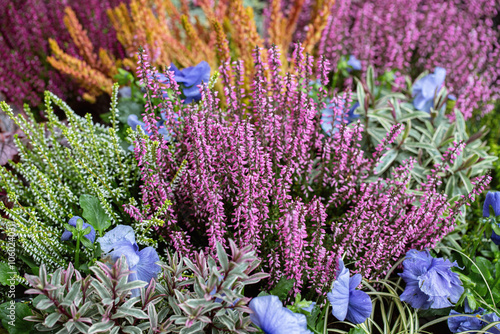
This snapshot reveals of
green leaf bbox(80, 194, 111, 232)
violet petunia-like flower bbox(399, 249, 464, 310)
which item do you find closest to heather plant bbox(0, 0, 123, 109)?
green leaf bbox(80, 194, 111, 232)

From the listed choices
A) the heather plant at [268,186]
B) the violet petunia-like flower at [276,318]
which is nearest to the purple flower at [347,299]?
the heather plant at [268,186]

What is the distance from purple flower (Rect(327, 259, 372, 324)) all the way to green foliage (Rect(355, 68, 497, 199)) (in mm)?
731

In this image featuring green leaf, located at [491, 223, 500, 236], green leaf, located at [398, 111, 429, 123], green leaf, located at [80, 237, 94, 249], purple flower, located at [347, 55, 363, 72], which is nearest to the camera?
green leaf, located at [80, 237, 94, 249]

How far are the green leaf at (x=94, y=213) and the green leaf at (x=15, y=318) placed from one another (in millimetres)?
312

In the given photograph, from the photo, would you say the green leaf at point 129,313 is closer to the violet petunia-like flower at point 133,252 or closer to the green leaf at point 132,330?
the green leaf at point 132,330

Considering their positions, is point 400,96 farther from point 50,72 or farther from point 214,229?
point 50,72

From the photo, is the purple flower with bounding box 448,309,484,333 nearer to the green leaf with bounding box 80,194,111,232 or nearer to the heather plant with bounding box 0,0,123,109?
the green leaf with bounding box 80,194,111,232

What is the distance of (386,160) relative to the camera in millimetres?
1742

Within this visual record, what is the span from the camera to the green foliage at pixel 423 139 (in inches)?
67.9

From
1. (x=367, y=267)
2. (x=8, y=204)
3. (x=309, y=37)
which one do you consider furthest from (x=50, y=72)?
(x=367, y=267)

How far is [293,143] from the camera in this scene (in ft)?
4.28

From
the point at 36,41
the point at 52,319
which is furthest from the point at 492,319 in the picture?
the point at 36,41

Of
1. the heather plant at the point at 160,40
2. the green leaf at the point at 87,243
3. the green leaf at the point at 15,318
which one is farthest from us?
the heather plant at the point at 160,40

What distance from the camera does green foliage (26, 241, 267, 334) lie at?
877mm
